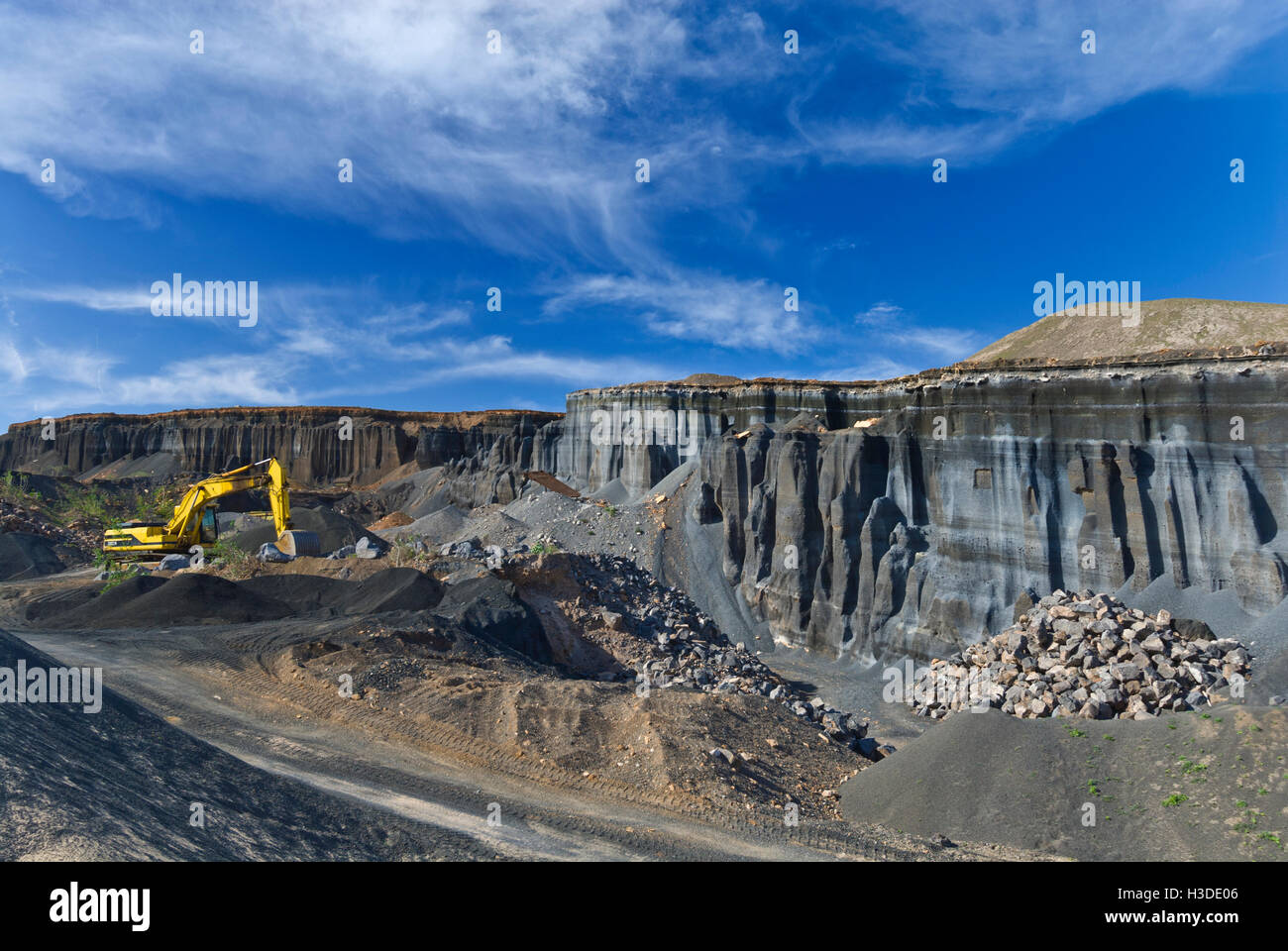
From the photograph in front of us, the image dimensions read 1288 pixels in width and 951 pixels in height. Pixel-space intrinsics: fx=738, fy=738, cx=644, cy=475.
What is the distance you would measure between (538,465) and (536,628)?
46.1 meters

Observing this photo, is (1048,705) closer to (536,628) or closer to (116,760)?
(536,628)

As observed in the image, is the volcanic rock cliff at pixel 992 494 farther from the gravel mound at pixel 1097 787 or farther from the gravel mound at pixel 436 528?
the gravel mound at pixel 436 528

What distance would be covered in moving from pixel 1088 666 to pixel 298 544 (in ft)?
91.7

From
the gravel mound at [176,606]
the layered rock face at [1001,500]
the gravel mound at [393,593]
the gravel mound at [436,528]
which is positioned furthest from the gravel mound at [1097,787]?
the gravel mound at [436,528]

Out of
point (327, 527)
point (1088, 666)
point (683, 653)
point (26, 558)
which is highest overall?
point (327, 527)

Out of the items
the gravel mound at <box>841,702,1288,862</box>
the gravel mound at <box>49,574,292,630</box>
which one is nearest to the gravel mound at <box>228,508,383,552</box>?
the gravel mound at <box>49,574,292,630</box>

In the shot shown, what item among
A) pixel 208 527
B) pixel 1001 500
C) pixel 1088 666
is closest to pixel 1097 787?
pixel 1088 666

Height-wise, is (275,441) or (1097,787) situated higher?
(275,441)

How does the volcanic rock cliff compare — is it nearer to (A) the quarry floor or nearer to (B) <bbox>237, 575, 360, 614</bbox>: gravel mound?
(A) the quarry floor

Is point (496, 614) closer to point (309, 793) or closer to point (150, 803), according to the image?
point (309, 793)

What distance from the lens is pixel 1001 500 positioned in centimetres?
2561

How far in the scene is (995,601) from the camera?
971 inches

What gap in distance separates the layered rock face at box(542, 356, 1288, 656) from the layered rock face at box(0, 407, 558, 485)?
2147 inches
